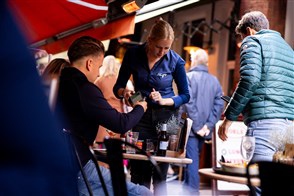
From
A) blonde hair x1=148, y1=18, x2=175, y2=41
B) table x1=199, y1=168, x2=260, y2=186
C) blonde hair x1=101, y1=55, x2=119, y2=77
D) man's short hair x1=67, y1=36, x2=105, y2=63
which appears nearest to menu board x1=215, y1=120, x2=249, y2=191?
blonde hair x1=101, y1=55, x2=119, y2=77

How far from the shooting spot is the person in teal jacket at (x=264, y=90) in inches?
135

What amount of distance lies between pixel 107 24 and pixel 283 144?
346cm

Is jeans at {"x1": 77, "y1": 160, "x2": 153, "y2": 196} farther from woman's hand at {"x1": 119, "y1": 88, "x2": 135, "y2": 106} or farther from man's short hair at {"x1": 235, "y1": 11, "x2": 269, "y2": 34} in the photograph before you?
man's short hair at {"x1": 235, "y1": 11, "x2": 269, "y2": 34}

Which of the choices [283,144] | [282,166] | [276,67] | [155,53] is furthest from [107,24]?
[282,166]

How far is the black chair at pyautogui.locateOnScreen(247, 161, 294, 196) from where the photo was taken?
55.3 inches

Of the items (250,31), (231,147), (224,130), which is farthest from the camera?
(231,147)

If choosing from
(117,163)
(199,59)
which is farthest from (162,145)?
(199,59)

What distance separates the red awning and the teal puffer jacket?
6.05 ft

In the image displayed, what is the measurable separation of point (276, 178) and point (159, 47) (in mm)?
2491

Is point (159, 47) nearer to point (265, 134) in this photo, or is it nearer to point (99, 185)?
point (265, 134)

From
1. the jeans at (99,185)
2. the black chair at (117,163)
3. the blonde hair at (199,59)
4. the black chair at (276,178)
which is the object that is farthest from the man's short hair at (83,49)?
the blonde hair at (199,59)

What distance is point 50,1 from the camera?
220 inches

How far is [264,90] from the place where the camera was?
3.49 metres

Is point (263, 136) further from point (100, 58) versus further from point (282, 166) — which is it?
point (282, 166)
